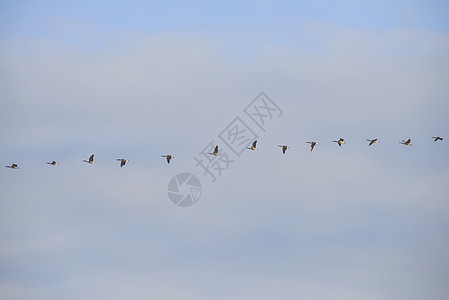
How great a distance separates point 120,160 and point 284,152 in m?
23.7

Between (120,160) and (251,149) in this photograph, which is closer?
(120,160)

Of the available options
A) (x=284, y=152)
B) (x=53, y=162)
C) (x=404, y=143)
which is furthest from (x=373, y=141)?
(x=53, y=162)

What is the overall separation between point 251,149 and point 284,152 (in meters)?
6.04

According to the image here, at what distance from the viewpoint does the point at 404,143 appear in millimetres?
99188

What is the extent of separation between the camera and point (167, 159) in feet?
318

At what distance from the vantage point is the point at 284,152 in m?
99.5

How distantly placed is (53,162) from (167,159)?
17.8 m

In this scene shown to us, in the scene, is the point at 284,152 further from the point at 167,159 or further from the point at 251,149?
the point at 167,159

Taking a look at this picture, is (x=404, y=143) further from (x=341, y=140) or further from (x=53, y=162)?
(x=53, y=162)

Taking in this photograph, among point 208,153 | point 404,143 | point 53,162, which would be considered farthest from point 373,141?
point 53,162

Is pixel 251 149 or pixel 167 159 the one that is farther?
pixel 251 149

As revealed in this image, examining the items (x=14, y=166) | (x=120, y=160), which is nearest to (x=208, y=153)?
(x=120, y=160)

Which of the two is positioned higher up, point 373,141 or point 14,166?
point 373,141

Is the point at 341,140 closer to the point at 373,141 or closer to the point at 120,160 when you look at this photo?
the point at 373,141
